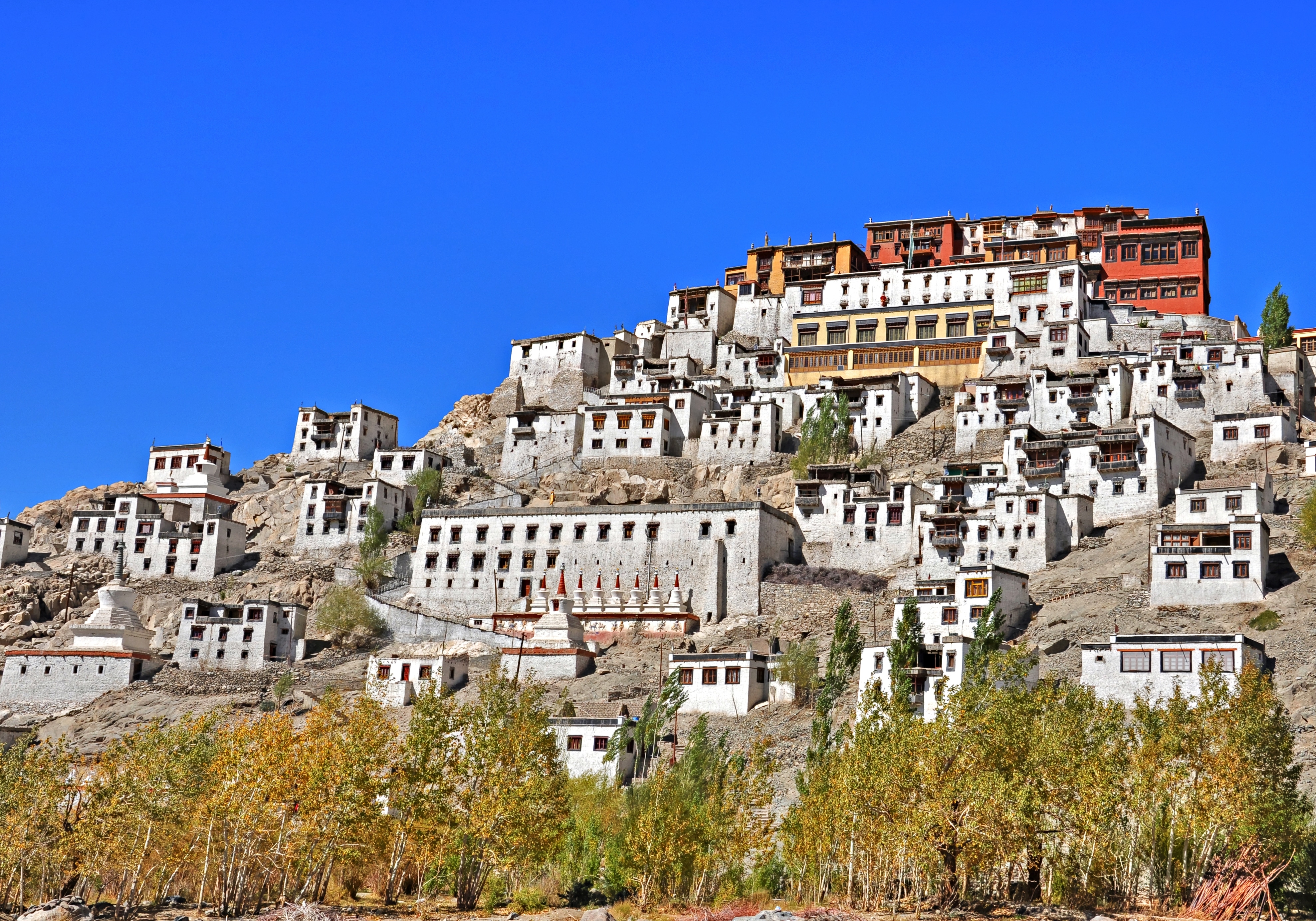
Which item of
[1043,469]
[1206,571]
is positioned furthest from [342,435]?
[1206,571]

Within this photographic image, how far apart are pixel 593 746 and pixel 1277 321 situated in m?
60.3

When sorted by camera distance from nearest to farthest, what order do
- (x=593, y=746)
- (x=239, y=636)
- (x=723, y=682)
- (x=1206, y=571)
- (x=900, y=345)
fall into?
(x=593, y=746), (x=723, y=682), (x=1206, y=571), (x=239, y=636), (x=900, y=345)

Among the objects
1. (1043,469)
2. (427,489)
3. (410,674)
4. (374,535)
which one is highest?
(1043,469)

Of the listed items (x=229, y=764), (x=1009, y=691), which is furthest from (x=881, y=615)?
(x=229, y=764)

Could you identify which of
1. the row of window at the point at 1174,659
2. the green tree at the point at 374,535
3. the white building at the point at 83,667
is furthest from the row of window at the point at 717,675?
the white building at the point at 83,667

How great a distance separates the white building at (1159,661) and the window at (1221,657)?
0.02 meters

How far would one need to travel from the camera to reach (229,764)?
41375 mm

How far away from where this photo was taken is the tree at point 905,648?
197 ft

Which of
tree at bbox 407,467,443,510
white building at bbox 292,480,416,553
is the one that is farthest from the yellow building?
white building at bbox 292,480,416,553

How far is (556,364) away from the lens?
113438 mm

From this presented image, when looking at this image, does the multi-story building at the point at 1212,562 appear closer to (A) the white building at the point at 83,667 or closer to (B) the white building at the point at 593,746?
(B) the white building at the point at 593,746

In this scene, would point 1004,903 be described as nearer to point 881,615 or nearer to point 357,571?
point 881,615

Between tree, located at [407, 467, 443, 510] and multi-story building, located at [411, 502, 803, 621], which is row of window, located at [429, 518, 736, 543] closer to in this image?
multi-story building, located at [411, 502, 803, 621]

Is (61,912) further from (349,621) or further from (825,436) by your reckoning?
(825,436)
